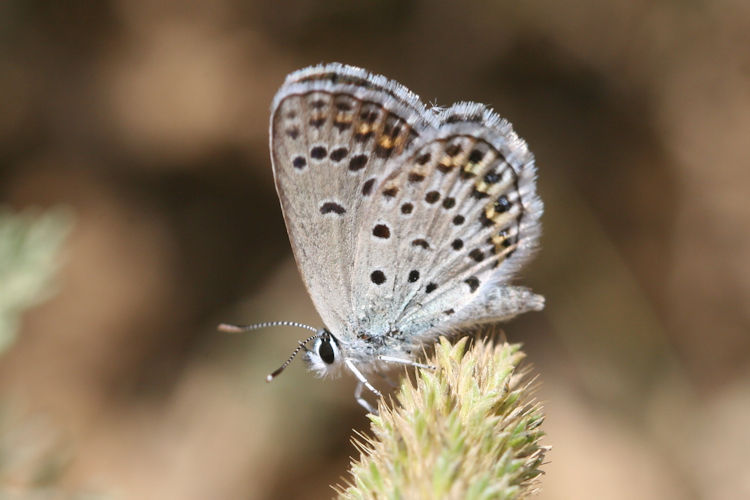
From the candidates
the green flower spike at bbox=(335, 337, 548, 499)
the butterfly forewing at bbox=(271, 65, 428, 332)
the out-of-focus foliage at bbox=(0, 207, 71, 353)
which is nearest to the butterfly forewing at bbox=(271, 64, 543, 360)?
the butterfly forewing at bbox=(271, 65, 428, 332)

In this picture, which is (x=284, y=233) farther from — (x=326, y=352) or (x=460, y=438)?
(x=460, y=438)

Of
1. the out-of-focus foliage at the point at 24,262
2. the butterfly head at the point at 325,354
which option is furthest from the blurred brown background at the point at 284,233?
the out-of-focus foliage at the point at 24,262

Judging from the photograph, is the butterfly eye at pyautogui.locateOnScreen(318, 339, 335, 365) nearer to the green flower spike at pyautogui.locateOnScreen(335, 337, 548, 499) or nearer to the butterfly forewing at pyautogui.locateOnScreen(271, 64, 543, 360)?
the butterfly forewing at pyautogui.locateOnScreen(271, 64, 543, 360)

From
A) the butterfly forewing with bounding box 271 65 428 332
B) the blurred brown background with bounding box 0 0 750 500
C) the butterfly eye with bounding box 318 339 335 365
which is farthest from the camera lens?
the blurred brown background with bounding box 0 0 750 500

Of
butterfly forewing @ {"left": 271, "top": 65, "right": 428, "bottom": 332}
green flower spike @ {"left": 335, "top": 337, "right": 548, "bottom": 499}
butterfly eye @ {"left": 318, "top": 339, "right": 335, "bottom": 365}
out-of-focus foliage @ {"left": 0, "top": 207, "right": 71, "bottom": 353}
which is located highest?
out-of-focus foliage @ {"left": 0, "top": 207, "right": 71, "bottom": 353}

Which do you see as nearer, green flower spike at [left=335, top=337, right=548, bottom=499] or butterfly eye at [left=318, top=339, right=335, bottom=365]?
green flower spike at [left=335, top=337, right=548, bottom=499]

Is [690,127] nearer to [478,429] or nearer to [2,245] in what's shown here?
[478,429]

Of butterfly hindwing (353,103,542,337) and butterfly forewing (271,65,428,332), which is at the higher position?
butterfly forewing (271,65,428,332)

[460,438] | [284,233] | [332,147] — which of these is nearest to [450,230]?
[332,147]
